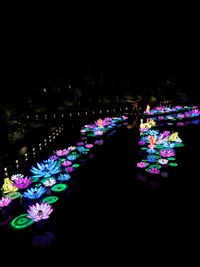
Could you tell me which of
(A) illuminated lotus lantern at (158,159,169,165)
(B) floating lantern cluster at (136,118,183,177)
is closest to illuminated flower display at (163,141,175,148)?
(B) floating lantern cluster at (136,118,183,177)

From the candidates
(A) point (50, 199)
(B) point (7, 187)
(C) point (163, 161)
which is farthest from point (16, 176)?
(C) point (163, 161)

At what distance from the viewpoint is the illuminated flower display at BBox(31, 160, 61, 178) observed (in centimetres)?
487

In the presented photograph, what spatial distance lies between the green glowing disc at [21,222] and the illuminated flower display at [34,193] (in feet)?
1.46

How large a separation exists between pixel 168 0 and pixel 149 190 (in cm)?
1074

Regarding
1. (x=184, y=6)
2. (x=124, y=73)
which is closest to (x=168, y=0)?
(x=184, y=6)

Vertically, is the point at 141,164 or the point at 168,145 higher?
the point at 168,145

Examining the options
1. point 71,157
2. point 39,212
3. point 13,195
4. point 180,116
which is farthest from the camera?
point 180,116

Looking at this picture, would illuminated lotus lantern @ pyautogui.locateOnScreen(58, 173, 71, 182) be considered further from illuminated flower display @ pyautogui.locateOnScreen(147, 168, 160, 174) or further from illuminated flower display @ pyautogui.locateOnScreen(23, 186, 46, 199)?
illuminated flower display @ pyautogui.locateOnScreen(147, 168, 160, 174)

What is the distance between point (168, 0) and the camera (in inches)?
465

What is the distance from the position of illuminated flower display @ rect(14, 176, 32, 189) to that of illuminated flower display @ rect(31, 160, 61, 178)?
31 cm

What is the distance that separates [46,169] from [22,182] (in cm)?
69

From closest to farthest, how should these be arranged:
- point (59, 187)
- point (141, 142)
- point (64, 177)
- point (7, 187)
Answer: point (7, 187), point (59, 187), point (64, 177), point (141, 142)

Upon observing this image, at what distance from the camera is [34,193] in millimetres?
4074

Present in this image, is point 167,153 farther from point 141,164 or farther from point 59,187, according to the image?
point 59,187
